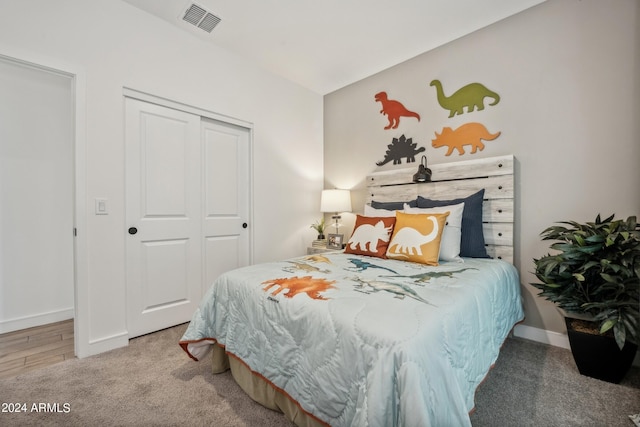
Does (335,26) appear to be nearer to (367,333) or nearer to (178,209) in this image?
(178,209)

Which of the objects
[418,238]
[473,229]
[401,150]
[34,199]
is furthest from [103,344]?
[401,150]

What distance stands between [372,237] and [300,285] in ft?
3.33

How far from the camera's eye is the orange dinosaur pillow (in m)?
1.98

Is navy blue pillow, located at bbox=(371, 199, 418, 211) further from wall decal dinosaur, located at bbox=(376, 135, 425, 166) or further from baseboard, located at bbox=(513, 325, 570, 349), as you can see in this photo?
baseboard, located at bbox=(513, 325, 570, 349)

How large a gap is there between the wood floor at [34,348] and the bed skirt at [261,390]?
3.88 feet

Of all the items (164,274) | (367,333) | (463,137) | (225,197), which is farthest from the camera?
(225,197)

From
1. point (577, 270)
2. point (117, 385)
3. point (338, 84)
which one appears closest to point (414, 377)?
point (577, 270)

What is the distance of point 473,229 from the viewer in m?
2.24

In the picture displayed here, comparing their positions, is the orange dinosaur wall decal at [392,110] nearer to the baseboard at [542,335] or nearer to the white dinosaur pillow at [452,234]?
the white dinosaur pillow at [452,234]

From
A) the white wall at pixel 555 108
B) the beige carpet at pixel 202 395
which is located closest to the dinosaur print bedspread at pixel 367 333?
the beige carpet at pixel 202 395

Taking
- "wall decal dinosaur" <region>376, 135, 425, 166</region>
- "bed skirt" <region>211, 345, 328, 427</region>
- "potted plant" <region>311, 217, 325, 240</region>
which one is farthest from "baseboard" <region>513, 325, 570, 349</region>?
"potted plant" <region>311, 217, 325, 240</region>

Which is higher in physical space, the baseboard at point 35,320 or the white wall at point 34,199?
the white wall at point 34,199

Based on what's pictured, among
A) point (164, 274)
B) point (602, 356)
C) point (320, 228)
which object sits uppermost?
point (320, 228)

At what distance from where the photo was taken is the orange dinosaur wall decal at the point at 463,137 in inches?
98.0
